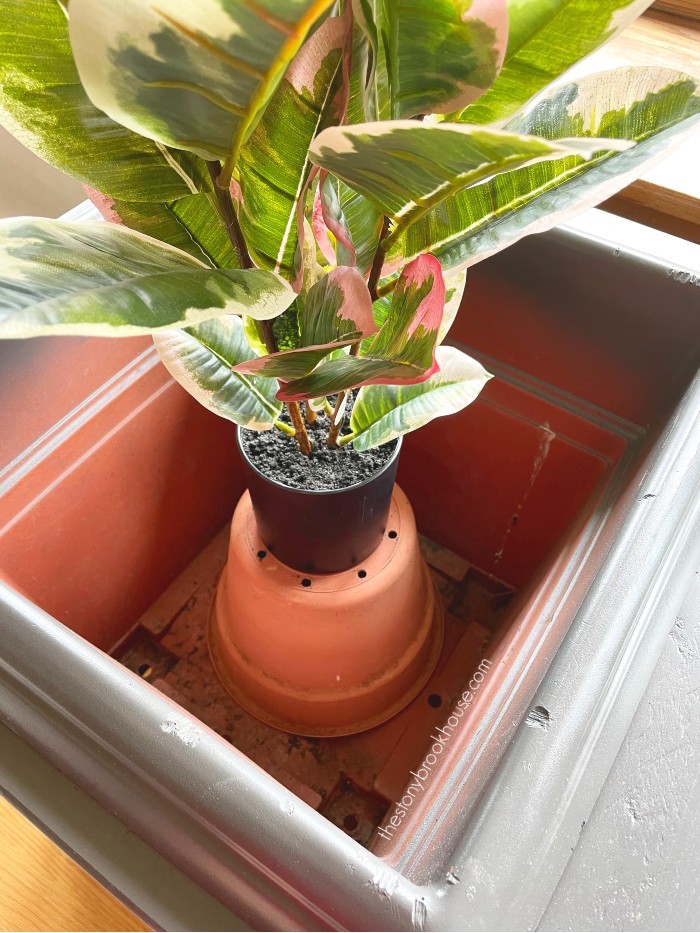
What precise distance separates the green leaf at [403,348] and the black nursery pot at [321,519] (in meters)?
0.12

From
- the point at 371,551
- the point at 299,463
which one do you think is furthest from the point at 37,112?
the point at 371,551

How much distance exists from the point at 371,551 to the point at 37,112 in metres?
0.38

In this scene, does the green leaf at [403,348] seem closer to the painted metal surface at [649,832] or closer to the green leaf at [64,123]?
the green leaf at [64,123]

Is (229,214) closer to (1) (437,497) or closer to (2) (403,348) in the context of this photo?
(2) (403,348)

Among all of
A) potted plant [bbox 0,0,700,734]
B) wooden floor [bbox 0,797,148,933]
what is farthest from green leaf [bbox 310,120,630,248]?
wooden floor [bbox 0,797,148,933]

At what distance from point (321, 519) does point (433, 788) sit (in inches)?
7.0

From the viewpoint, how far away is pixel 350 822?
→ 0.59m

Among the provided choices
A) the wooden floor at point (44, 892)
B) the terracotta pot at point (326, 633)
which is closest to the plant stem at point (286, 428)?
the terracotta pot at point (326, 633)

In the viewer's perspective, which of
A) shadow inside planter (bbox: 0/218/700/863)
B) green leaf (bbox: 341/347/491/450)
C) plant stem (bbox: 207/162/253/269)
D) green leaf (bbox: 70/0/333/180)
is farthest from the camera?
shadow inside planter (bbox: 0/218/700/863)

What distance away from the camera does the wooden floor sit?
474mm

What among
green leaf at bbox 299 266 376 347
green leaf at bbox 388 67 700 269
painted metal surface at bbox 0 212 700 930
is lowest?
painted metal surface at bbox 0 212 700 930

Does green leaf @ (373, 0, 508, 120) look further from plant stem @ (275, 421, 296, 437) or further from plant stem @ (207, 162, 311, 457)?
plant stem @ (275, 421, 296, 437)

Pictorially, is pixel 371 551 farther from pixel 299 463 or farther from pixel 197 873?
pixel 197 873

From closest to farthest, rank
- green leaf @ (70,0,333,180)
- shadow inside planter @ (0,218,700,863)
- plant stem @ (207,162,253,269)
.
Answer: green leaf @ (70,0,333,180) < plant stem @ (207,162,253,269) < shadow inside planter @ (0,218,700,863)
